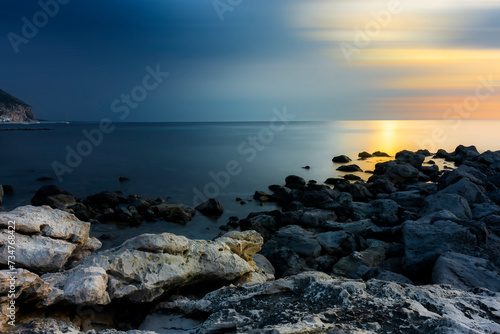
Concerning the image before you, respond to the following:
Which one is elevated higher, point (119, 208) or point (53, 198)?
point (53, 198)

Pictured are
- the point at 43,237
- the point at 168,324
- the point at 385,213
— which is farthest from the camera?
the point at 385,213

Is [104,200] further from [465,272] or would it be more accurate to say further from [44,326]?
[465,272]

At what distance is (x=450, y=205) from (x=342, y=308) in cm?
950

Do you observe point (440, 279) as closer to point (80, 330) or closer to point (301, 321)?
point (301, 321)

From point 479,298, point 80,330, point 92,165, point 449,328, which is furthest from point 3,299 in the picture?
point 92,165

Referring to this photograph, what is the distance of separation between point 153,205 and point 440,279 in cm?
1516

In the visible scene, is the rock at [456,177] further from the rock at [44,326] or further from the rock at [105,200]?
the rock at [105,200]

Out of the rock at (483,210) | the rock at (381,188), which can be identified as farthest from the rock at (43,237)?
the rock at (381,188)

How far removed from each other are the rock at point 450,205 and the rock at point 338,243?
3.24 meters

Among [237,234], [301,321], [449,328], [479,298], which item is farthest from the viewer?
[237,234]

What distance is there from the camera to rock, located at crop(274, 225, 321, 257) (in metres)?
11.1

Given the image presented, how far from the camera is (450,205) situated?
11633 mm

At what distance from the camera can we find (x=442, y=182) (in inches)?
692

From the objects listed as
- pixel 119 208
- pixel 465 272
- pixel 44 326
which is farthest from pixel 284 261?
pixel 119 208
